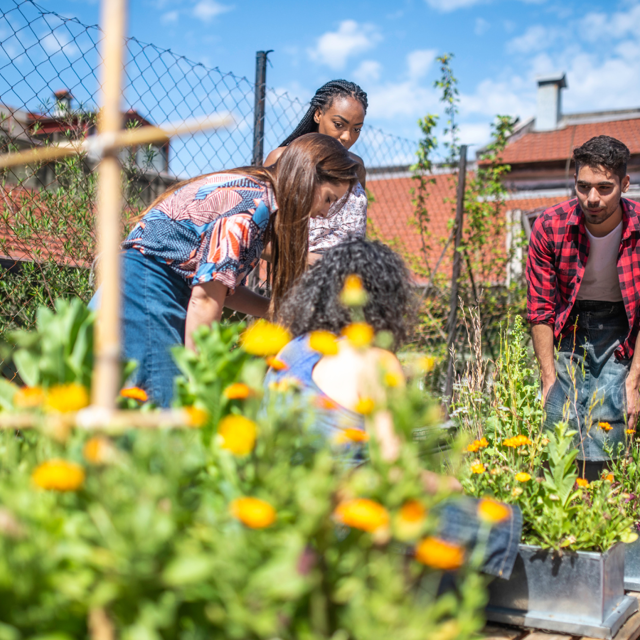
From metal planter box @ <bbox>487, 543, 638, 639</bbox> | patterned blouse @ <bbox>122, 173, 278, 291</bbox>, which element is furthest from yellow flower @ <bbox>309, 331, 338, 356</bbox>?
metal planter box @ <bbox>487, 543, 638, 639</bbox>

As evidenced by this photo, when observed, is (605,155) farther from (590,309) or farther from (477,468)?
(477,468)

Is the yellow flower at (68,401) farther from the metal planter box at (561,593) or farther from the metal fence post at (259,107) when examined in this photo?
the metal fence post at (259,107)

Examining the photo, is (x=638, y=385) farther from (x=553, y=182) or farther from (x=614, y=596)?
(x=553, y=182)

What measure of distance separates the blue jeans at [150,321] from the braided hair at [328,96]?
127 cm

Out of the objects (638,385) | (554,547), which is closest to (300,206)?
(554,547)

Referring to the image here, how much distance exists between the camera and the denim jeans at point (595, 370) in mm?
2752

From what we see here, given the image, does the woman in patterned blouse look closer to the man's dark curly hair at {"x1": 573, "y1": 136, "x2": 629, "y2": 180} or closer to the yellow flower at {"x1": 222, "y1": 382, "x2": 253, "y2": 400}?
the yellow flower at {"x1": 222, "y1": 382, "x2": 253, "y2": 400}

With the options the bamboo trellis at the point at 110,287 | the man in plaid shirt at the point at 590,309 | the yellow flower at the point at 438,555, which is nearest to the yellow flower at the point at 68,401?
the bamboo trellis at the point at 110,287

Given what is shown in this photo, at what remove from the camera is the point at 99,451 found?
0.78 m

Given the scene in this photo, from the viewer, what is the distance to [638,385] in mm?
2748

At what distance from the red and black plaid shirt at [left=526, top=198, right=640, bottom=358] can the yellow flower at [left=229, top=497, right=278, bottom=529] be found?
235 cm

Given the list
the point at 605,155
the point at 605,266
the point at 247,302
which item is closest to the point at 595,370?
the point at 605,266

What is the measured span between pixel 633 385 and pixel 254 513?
247 centimetres

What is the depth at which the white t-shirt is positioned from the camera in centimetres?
280
